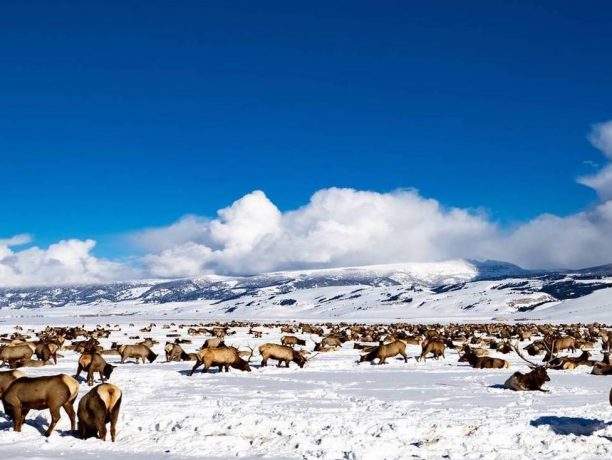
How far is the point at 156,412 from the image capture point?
12750mm

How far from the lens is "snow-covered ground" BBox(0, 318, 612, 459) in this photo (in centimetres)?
958

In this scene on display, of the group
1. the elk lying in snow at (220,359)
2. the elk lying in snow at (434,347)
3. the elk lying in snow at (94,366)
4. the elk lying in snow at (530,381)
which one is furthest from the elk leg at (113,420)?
the elk lying in snow at (434,347)

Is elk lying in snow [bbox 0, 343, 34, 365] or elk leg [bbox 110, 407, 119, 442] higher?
elk lying in snow [bbox 0, 343, 34, 365]

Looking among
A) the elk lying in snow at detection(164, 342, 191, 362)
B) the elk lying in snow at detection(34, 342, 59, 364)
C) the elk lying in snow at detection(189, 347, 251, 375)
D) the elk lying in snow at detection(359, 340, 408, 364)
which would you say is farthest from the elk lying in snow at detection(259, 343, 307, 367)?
the elk lying in snow at detection(34, 342, 59, 364)

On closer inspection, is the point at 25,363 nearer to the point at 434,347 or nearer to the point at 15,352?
the point at 15,352

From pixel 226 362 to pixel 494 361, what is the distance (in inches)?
387

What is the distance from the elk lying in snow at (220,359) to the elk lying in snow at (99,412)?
A: 34.7ft

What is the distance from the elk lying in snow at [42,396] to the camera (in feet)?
35.0

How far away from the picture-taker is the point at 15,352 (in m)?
23.7

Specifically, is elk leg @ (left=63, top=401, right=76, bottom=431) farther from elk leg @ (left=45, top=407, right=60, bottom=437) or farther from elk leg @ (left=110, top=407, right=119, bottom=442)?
elk leg @ (left=110, top=407, right=119, bottom=442)

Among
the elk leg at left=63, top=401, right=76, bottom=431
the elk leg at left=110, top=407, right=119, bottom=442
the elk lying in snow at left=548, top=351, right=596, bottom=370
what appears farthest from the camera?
the elk lying in snow at left=548, top=351, right=596, bottom=370

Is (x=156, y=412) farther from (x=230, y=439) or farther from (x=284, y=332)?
(x=284, y=332)

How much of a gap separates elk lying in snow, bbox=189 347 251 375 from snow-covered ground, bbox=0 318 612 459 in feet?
8.66

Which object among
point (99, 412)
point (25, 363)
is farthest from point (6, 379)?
point (25, 363)
